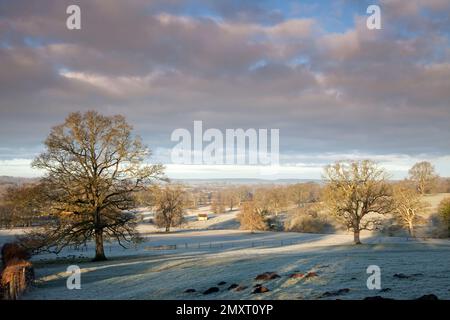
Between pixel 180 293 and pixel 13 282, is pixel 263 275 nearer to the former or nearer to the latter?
pixel 180 293

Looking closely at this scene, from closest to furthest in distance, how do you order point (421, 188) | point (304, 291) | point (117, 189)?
point (304, 291)
point (117, 189)
point (421, 188)

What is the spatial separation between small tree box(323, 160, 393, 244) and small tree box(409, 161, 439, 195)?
88621mm

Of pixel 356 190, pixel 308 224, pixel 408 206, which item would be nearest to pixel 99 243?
pixel 356 190

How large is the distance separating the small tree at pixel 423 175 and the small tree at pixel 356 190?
8862cm

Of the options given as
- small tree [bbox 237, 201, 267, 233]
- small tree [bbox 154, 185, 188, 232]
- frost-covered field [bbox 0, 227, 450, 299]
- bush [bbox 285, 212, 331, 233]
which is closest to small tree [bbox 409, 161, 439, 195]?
bush [bbox 285, 212, 331, 233]

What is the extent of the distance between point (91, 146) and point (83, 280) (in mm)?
13070

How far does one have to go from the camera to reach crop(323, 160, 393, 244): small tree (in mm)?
49031

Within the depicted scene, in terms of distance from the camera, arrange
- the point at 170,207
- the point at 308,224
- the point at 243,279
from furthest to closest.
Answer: the point at 170,207 < the point at 308,224 < the point at 243,279

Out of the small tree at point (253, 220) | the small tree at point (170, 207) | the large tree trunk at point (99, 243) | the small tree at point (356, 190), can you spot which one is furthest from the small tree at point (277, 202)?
the large tree trunk at point (99, 243)

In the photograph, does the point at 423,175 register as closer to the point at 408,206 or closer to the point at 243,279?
the point at 408,206

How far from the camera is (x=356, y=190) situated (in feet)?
163

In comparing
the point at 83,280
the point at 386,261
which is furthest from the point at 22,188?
the point at 386,261

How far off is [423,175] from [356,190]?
93.8m
